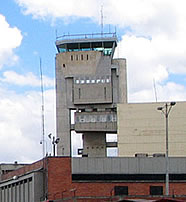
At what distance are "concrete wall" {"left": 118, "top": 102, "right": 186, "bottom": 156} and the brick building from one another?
28558 mm

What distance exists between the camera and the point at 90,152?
11738cm

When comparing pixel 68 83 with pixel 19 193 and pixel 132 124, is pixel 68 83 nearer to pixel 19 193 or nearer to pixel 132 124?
pixel 132 124

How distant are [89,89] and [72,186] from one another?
45.1 metres

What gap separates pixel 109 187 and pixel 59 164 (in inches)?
262

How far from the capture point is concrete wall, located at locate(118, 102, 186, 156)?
103 metres

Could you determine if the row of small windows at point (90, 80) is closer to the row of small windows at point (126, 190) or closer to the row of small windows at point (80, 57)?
the row of small windows at point (80, 57)

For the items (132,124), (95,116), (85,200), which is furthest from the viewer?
(95,116)

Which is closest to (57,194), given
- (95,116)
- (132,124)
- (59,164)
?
(59,164)

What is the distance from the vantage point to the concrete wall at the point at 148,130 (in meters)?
103

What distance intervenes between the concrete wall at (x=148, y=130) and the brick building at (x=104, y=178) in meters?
28.6

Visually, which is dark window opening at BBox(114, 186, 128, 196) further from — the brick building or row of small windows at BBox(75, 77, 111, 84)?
row of small windows at BBox(75, 77, 111, 84)

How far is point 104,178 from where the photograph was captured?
2918 inches

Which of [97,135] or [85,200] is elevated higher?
[97,135]

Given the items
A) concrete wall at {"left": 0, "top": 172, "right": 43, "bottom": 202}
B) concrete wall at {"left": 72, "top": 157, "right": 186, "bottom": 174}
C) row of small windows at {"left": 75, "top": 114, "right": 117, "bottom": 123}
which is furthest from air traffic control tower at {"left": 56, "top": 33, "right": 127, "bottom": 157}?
concrete wall at {"left": 72, "top": 157, "right": 186, "bottom": 174}
